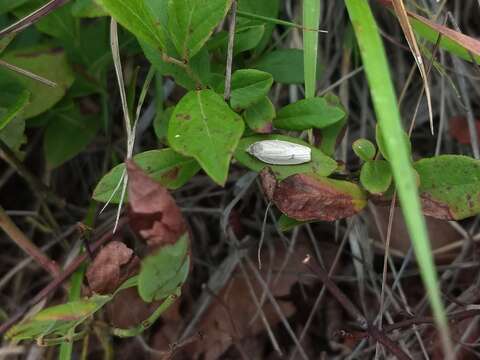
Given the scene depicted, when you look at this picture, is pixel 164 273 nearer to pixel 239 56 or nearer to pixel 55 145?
pixel 239 56

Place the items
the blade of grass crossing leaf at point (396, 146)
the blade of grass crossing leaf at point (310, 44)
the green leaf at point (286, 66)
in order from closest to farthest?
the blade of grass crossing leaf at point (396, 146), the blade of grass crossing leaf at point (310, 44), the green leaf at point (286, 66)

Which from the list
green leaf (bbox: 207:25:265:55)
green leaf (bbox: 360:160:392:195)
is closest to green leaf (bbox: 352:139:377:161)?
green leaf (bbox: 360:160:392:195)

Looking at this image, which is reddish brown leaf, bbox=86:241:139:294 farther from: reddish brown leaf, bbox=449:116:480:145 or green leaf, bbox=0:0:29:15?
reddish brown leaf, bbox=449:116:480:145

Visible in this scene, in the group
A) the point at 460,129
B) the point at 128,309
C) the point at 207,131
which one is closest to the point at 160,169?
the point at 207,131

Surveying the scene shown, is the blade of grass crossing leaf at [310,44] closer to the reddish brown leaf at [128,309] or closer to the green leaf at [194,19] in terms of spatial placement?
the green leaf at [194,19]

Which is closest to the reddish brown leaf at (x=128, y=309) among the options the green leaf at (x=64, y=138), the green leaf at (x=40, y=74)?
the green leaf at (x=64, y=138)

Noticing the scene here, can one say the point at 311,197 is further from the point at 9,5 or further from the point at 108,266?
the point at 9,5

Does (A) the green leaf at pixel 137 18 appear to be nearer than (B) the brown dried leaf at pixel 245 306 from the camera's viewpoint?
Yes
